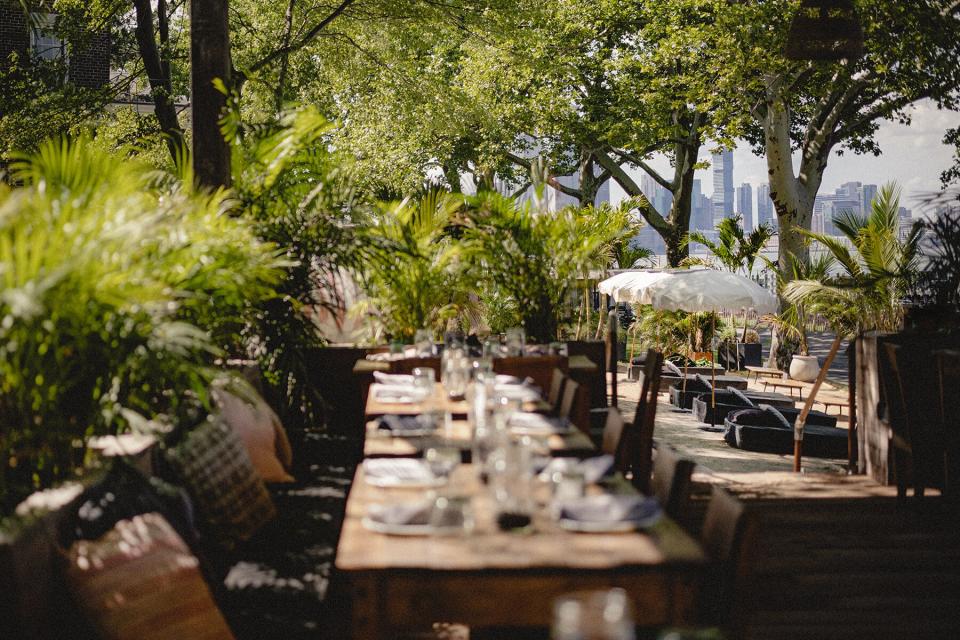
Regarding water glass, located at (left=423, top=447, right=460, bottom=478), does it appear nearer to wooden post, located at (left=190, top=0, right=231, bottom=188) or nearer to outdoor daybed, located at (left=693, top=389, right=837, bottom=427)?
wooden post, located at (left=190, top=0, right=231, bottom=188)

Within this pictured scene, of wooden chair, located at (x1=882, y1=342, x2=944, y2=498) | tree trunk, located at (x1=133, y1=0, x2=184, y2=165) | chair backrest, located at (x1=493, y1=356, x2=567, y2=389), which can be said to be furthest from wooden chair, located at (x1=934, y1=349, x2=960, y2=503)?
tree trunk, located at (x1=133, y1=0, x2=184, y2=165)

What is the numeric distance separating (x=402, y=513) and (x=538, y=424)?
5.90 ft

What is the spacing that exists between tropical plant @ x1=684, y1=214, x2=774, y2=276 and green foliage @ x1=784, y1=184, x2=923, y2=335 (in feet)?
16.2

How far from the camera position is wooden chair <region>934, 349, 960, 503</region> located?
6301 mm

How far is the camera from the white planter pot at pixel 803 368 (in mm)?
20359

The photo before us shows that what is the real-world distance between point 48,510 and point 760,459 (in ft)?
33.3

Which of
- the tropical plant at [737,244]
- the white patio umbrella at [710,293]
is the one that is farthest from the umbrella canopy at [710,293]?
the tropical plant at [737,244]

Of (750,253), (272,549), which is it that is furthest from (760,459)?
(750,253)

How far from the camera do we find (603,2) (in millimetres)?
23828

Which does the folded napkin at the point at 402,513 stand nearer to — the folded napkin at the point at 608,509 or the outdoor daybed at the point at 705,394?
the folded napkin at the point at 608,509

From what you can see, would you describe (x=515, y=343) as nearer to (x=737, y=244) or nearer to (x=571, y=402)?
(x=571, y=402)

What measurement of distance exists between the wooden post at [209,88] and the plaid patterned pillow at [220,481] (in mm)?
3801

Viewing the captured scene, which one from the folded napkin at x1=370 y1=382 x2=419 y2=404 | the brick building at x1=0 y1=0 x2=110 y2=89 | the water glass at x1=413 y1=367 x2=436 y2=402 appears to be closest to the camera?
the water glass at x1=413 y1=367 x2=436 y2=402

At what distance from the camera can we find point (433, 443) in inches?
166
